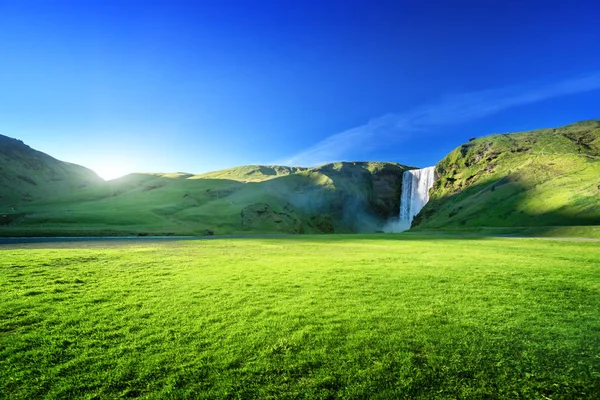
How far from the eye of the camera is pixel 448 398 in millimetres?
6273

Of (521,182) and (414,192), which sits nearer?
(521,182)

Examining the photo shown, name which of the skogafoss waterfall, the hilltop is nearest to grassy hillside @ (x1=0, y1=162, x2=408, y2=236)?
the hilltop

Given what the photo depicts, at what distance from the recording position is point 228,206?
12044 centimetres

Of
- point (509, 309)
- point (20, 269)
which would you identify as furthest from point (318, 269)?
point (20, 269)

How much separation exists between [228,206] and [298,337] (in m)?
115

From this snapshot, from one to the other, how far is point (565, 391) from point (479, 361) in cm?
162

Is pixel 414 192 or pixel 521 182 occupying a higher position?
pixel 414 192

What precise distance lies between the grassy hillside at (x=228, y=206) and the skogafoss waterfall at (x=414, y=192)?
1450 cm

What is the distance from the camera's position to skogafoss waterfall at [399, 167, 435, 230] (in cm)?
15500

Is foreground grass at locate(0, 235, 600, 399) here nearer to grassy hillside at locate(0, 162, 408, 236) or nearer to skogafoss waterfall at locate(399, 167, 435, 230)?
grassy hillside at locate(0, 162, 408, 236)

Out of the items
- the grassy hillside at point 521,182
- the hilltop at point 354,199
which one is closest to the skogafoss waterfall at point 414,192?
the hilltop at point 354,199

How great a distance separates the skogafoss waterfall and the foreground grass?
5765 inches

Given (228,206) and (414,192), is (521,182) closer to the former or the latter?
(414,192)

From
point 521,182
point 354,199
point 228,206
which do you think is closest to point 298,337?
point 228,206
